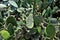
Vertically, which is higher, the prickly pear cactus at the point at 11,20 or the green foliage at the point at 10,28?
the prickly pear cactus at the point at 11,20

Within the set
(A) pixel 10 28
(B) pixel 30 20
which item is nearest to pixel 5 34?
(A) pixel 10 28

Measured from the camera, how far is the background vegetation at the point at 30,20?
1.06 m

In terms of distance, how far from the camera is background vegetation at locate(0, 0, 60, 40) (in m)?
1.06

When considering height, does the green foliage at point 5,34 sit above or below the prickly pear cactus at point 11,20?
below

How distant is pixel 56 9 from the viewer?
3.89 ft

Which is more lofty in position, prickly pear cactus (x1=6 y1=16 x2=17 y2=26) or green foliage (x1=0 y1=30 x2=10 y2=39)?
prickly pear cactus (x1=6 y1=16 x2=17 y2=26)

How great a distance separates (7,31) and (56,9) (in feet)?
1.07

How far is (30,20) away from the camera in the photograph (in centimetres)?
109

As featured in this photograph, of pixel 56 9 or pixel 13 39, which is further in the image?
pixel 56 9

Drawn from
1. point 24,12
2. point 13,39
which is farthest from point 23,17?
point 13,39

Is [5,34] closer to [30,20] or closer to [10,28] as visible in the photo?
[10,28]

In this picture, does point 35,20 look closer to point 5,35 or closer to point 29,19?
point 29,19

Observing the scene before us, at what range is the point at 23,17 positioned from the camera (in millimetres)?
1167

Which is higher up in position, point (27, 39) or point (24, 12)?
point (24, 12)
